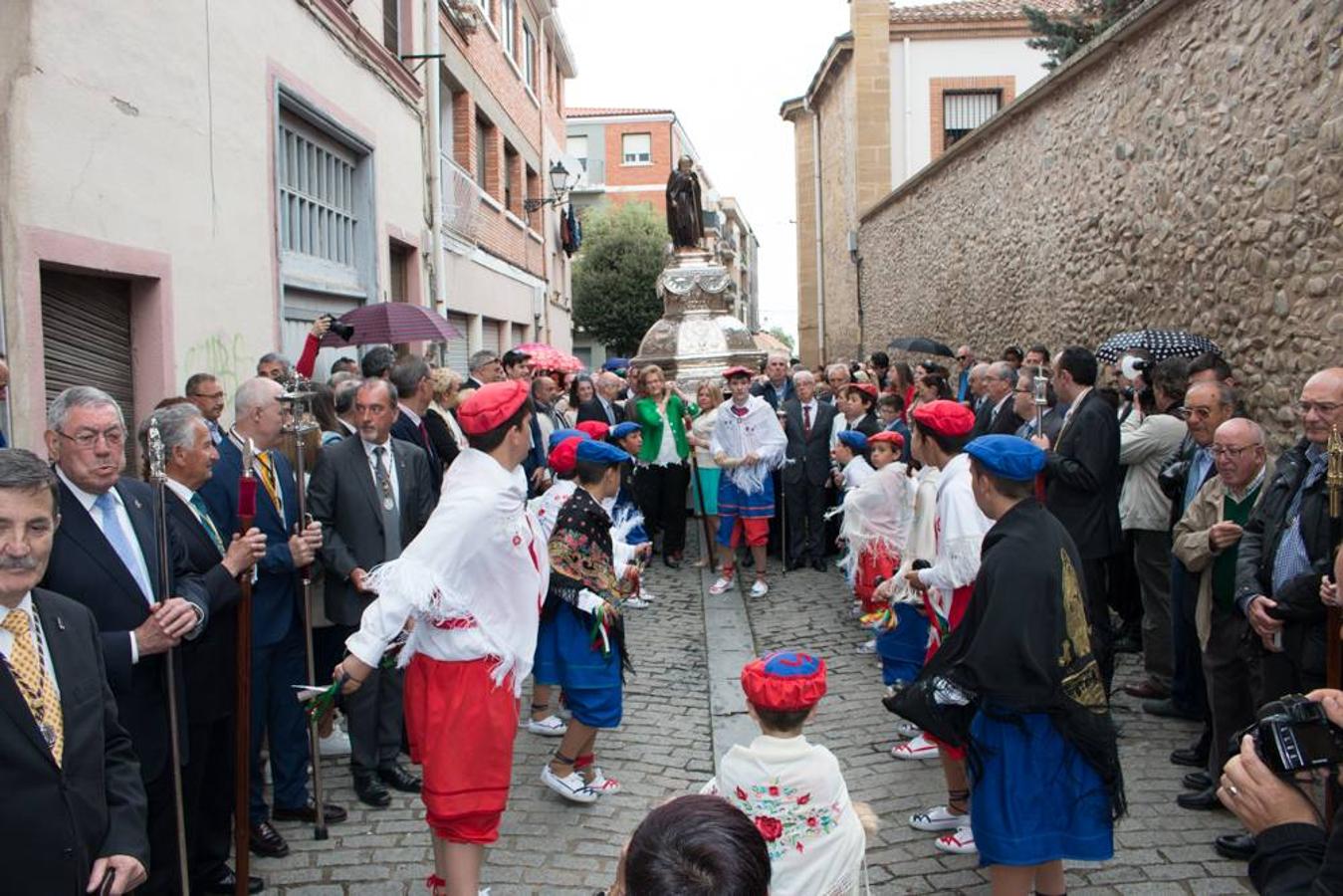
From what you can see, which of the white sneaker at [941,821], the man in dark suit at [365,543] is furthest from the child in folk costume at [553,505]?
the white sneaker at [941,821]

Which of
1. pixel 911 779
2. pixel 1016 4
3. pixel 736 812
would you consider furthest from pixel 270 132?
pixel 1016 4

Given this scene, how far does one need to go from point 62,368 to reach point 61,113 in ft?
4.65

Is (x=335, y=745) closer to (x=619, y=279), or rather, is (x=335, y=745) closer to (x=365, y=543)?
(x=365, y=543)

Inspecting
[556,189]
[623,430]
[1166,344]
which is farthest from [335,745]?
[556,189]

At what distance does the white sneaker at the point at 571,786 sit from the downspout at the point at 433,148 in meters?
10.1

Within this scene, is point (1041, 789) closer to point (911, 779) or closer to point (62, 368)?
point (911, 779)

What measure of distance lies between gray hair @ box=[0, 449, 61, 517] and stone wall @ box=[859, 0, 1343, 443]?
6679 mm

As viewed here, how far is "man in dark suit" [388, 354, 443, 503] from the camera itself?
21.1 ft

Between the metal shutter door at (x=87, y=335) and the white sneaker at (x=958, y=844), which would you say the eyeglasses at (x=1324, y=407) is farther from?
the metal shutter door at (x=87, y=335)

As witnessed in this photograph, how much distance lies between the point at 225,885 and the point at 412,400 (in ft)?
10.0

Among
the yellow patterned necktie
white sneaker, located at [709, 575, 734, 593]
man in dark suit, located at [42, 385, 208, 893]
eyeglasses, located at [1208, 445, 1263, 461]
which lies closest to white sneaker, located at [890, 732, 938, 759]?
eyeglasses, located at [1208, 445, 1263, 461]

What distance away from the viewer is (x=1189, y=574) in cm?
552

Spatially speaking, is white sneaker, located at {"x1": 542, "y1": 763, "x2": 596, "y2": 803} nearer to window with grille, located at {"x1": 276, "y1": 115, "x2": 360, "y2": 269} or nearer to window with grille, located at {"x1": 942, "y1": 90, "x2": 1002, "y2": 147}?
window with grille, located at {"x1": 276, "y1": 115, "x2": 360, "y2": 269}

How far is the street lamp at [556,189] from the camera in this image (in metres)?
21.6
